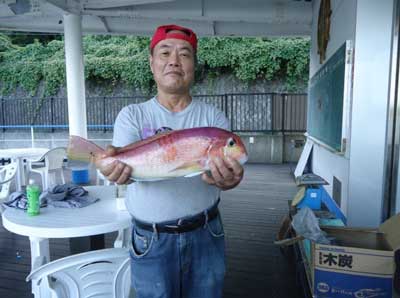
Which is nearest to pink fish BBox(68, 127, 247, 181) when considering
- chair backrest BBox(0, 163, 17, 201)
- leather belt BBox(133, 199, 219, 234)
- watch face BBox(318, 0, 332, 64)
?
leather belt BBox(133, 199, 219, 234)

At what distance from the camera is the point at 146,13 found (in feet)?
20.6

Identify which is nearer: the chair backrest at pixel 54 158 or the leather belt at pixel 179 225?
the leather belt at pixel 179 225

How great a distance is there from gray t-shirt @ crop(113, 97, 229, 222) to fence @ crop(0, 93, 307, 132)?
8043 mm

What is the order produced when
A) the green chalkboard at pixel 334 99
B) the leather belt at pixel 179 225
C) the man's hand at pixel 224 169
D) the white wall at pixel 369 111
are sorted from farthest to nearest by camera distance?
1. the green chalkboard at pixel 334 99
2. the white wall at pixel 369 111
3. the leather belt at pixel 179 225
4. the man's hand at pixel 224 169

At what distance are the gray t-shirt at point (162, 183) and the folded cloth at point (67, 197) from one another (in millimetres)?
1038

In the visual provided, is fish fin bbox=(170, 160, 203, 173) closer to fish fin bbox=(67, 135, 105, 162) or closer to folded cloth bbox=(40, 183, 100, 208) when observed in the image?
fish fin bbox=(67, 135, 105, 162)

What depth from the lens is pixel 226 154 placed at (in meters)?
1.15

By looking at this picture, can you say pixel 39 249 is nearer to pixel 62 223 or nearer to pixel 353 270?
pixel 62 223

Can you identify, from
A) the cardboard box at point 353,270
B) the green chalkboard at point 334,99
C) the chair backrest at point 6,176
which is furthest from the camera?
the chair backrest at point 6,176

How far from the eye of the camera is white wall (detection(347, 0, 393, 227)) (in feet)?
8.07

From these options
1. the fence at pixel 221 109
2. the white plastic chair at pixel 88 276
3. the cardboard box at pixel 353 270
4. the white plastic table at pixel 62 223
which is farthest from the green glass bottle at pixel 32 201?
the fence at pixel 221 109

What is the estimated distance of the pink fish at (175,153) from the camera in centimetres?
115

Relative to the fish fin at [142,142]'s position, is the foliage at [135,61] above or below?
above

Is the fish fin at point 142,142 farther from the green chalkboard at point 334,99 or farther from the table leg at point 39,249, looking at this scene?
the green chalkboard at point 334,99
